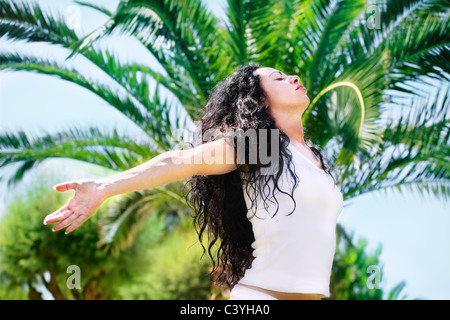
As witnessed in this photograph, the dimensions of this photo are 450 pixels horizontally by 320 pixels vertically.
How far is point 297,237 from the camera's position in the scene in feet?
6.21

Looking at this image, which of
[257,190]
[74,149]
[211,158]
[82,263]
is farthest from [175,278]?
[211,158]

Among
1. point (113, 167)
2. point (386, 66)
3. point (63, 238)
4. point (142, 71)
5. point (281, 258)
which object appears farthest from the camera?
point (63, 238)

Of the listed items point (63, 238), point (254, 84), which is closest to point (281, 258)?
point (254, 84)

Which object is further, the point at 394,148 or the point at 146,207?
the point at 146,207

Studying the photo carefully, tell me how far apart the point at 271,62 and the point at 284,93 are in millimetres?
4323

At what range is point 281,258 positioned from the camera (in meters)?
1.87

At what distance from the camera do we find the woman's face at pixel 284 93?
231 centimetres

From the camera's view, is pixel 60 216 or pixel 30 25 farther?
pixel 30 25

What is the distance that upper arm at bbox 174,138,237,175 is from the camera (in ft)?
6.15

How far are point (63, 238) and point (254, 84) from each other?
40.8ft

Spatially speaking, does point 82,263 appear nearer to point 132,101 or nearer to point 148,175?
point 132,101

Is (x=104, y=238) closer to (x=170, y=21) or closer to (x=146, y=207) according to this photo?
(x=146, y=207)

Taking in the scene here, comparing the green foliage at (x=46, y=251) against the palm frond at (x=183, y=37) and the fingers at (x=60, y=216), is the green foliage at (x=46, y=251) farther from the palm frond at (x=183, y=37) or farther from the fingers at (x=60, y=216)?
the fingers at (x=60, y=216)

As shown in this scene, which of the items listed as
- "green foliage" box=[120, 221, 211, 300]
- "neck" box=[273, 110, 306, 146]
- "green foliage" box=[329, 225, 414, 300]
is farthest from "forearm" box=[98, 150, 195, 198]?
"green foliage" box=[120, 221, 211, 300]
